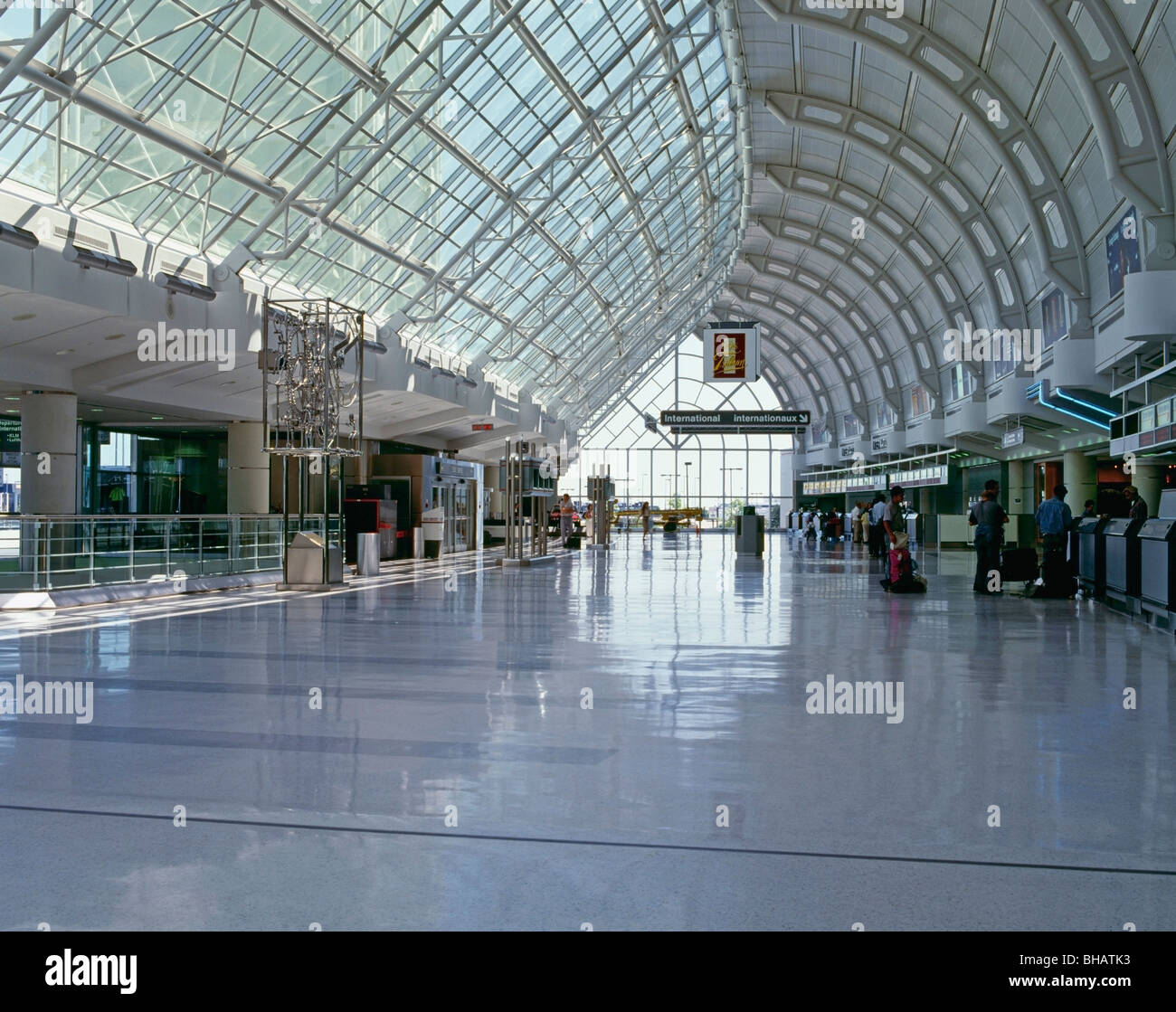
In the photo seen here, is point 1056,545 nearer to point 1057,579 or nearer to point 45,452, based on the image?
point 1057,579

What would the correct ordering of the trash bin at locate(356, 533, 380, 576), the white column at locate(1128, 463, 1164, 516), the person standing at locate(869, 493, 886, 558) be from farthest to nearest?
the person standing at locate(869, 493, 886, 558) → the white column at locate(1128, 463, 1164, 516) → the trash bin at locate(356, 533, 380, 576)

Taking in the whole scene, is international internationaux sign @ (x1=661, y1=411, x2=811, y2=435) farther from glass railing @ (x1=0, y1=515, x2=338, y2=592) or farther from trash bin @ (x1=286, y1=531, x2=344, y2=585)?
trash bin @ (x1=286, y1=531, x2=344, y2=585)

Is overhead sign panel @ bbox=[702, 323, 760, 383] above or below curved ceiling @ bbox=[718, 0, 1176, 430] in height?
below

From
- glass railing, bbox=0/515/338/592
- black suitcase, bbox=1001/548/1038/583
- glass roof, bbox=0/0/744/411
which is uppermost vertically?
glass roof, bbox=0/0/744/411

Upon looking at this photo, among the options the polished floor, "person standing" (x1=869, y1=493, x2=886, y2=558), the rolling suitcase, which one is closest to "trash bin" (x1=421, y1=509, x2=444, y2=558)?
"person standing" (x1=869, y1=493, x2=886, y2=558)

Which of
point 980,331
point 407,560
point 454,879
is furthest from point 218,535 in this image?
point 980,331

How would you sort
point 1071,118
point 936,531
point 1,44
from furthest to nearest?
point 936,531
point 1071,118
point 1,44

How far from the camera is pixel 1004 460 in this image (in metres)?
43.6

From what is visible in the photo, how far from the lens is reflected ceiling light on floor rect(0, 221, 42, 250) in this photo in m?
16.0

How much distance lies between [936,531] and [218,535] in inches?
1326

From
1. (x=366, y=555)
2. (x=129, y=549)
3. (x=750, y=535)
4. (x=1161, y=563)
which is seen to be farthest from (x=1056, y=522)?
(x=750, y=535)

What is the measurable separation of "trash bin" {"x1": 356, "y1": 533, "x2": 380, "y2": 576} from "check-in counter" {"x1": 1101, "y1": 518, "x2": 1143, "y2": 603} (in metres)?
13.9

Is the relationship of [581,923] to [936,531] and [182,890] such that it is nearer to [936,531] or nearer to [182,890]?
[182,890]

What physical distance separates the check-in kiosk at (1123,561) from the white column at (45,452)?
19530mm
